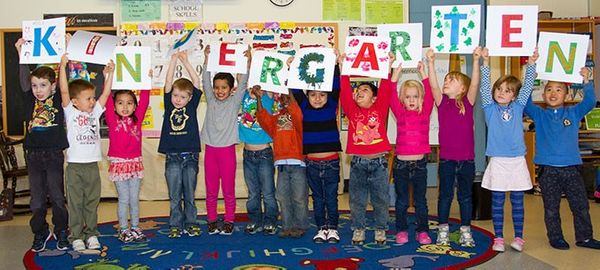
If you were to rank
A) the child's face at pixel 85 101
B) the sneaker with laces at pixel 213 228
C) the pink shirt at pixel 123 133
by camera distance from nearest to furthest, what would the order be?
the child's face at pixel 85 101, the pink shirt at pixel 123 133, the sneaker with laces at pixel 213 228

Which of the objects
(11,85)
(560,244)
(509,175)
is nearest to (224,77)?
(509,175)

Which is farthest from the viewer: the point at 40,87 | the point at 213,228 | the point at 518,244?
the point at 213,228

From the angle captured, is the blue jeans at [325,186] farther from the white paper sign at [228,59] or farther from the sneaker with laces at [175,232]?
the sneaker with laces at [175,232]

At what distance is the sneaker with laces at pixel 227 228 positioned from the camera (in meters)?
4.38

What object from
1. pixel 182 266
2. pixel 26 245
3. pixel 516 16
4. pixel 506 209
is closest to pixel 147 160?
pixel 26 245

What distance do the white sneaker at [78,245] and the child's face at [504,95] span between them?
8.90ft

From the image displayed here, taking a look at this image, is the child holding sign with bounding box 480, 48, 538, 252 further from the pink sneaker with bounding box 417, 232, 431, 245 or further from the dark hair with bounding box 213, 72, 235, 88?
the dark hair with bounding box 213, 72, 235, 88

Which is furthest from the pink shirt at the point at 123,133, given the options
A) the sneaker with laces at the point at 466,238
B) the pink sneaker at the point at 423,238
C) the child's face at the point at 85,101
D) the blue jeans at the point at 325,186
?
the sneaker with laces at the point at 466,238

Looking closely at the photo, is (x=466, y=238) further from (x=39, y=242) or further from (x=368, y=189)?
(x=39, y=242)

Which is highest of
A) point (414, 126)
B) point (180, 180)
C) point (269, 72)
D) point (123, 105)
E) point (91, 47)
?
point (91, 47)

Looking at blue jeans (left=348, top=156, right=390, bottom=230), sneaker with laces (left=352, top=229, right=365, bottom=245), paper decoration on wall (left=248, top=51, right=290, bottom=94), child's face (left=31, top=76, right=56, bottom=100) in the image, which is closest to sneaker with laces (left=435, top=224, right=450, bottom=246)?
blue jeans (left=348, top=156, right=390, bottom=230)

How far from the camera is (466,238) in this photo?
13.1 feet

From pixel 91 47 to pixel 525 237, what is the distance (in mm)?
3078

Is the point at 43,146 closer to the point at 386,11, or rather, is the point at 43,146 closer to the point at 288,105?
the point at 288,105
